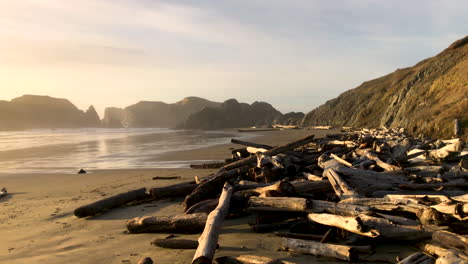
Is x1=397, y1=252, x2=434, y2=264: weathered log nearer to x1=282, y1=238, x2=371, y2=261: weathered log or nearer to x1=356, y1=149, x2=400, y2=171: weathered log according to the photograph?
x1=282, y1=238, x2=371, y2=261: weathered log

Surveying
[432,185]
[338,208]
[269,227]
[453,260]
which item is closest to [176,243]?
[269,227]

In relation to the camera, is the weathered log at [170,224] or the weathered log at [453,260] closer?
the weathered log at [453,260]

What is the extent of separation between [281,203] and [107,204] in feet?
14.7

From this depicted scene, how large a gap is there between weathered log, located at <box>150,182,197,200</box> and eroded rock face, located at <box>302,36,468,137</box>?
15906mm

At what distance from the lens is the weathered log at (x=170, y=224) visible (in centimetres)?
588

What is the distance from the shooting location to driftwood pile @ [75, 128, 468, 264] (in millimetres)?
4339

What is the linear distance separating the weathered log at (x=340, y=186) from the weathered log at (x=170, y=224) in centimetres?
249

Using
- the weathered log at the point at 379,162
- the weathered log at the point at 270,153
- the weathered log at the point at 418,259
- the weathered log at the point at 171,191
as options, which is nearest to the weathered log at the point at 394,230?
the weathered log at the point at 418,259

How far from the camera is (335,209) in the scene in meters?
5.32

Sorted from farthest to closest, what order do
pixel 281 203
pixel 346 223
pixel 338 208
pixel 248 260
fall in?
1. pixel 281 203
2. pixel 338 208
3. pixel 346 223
4. pixel 248 260

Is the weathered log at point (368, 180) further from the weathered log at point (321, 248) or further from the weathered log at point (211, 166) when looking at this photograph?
the weathered log at point (211, 166)

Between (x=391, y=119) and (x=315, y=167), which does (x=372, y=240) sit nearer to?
(x=315, y=167)

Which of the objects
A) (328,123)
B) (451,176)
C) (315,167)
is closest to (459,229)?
(451,176)

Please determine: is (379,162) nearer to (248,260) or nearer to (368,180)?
(368,180)
